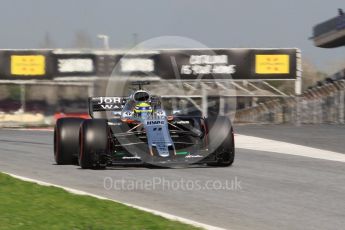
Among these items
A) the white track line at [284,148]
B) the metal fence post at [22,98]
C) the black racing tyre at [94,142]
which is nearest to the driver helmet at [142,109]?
the black racing tyre at [94,142]

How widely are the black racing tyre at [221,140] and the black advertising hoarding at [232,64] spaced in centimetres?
2291

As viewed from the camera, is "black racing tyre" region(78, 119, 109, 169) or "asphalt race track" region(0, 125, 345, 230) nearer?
"asphalt race track" region(0, 125, 345, 230)

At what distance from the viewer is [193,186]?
10188 millimetres

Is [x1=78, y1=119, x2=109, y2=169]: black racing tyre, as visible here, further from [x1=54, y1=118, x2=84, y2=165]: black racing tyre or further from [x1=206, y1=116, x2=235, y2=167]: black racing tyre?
[x1=206, y1=116, x2=235, y2=167]: black racing tyre

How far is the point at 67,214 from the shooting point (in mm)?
7684

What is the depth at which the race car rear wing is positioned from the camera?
14023 millimetres

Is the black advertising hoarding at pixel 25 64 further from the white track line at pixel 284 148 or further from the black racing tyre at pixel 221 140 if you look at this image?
the black racing tyre at pixel 221 140

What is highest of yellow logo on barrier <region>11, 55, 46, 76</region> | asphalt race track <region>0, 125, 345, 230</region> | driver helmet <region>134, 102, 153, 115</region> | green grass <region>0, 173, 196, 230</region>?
yellow logo on barrier <region>11, 55, 46, 76</region>

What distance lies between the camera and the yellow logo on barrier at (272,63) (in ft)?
117

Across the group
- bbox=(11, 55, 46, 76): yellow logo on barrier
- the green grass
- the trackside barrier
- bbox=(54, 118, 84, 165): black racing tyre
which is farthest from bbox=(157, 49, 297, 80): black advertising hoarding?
the green grass

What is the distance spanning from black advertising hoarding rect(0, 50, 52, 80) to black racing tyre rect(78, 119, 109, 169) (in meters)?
24.0

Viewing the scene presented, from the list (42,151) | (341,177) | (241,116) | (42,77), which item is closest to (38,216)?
(341,177)

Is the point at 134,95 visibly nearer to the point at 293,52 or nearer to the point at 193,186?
the point at 193,186

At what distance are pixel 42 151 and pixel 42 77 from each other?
19.1m
